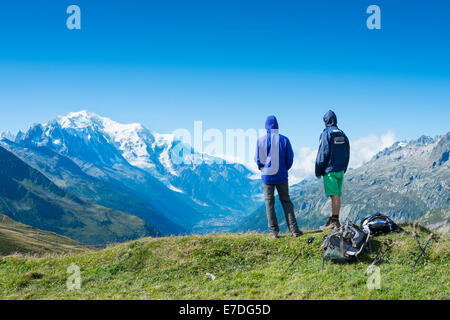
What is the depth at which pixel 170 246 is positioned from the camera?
15273mm

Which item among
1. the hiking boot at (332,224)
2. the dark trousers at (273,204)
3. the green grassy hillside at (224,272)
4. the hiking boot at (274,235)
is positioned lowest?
the green grassy hillside at (224,272)

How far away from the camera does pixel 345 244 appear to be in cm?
1245

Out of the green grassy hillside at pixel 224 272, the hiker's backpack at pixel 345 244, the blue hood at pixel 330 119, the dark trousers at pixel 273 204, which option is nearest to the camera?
the green grassy hillside at pixel 224 272

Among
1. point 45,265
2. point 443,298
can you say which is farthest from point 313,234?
point 45,265

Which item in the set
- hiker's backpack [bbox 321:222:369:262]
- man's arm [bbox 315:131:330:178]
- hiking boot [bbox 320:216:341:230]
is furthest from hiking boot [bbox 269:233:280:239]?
man's arm [bbox 315:131:330:178]

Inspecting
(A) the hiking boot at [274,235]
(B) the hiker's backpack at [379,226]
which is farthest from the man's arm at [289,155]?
(B) the hiker's backpack at [379,226]

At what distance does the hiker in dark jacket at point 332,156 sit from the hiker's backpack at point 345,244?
2259 mm

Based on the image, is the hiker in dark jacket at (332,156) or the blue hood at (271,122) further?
the hiker in dark jacket at (332,156)

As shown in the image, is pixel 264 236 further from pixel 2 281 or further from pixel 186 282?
pixel 2 281

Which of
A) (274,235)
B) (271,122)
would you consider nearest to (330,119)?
(271,122)

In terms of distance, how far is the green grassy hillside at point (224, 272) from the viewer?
10227mm

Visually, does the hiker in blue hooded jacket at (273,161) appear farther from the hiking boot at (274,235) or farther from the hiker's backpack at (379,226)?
the hiker's backpack at (379,226)

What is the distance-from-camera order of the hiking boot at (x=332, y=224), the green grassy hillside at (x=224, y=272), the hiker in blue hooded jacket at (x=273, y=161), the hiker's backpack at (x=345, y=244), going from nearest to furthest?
the green grassy hillside at (x=224, y=272) → the hiker's backpack at (x=345, y=244) → the hiker in blue hooded jacket at (x=273, y=161) → the hiking boot at (x=332, y=224)

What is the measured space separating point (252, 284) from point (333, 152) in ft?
23.4
